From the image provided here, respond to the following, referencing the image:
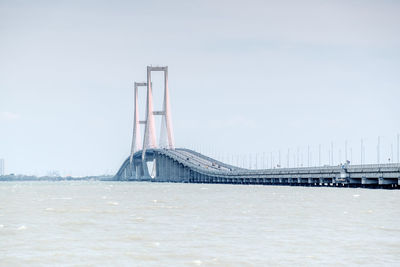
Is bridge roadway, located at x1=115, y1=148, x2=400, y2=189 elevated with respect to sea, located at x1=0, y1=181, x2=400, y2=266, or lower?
elevated

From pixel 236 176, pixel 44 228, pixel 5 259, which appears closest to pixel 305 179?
pixel 236 176

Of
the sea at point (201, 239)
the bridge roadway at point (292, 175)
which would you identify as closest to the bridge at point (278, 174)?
the bridge roadway at point (292, 175)

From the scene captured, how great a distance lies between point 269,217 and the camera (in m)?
40.4

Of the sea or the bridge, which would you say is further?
the bridge

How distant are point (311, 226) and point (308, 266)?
12238 mm

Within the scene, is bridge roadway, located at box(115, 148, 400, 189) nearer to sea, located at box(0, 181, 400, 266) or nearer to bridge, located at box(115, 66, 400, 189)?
bridge, located at box(115, 66, 400, 189)

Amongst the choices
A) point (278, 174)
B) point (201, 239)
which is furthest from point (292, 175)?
point (201, 239)

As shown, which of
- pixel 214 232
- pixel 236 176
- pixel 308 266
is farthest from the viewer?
pixel 236 176

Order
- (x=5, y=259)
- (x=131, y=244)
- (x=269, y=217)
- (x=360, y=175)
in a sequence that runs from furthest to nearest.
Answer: (x=360, y=175) → (x=269, y=217) → (x=131, y=244) → (x=5, y=259)

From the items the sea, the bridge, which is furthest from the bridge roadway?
the sea

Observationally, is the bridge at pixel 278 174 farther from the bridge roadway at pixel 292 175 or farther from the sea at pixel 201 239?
the sea at pixel 201 239

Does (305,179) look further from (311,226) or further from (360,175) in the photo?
(311,226)

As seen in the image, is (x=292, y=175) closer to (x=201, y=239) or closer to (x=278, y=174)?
(x=278, y=174)

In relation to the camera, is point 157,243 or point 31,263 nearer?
point 31,263
